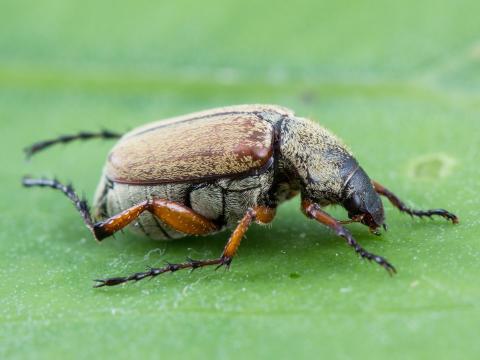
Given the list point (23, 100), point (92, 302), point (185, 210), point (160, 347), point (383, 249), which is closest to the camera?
point (160, 347)

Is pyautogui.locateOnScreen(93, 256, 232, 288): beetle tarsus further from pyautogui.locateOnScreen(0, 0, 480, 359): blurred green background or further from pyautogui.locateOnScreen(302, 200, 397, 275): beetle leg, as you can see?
pyautogui.locateOnScreen(302, 200, 397, 275): beetle leg

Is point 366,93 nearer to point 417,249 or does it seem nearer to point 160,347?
point 417,249

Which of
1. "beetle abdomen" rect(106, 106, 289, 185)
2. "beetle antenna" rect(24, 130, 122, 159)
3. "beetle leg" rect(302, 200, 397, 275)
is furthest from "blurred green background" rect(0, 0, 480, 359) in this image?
"beetle abdomen" rect(106, 106, 289, 185)

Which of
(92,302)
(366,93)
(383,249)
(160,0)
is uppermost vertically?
(160,0)

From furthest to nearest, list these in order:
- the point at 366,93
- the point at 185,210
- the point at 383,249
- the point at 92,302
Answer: the point at 366,93 < the point at 185,210 < the point at 383,249 < the point at 92,302

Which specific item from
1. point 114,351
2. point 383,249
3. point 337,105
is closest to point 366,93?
point 337,105

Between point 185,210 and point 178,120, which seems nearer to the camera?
point 185,210
